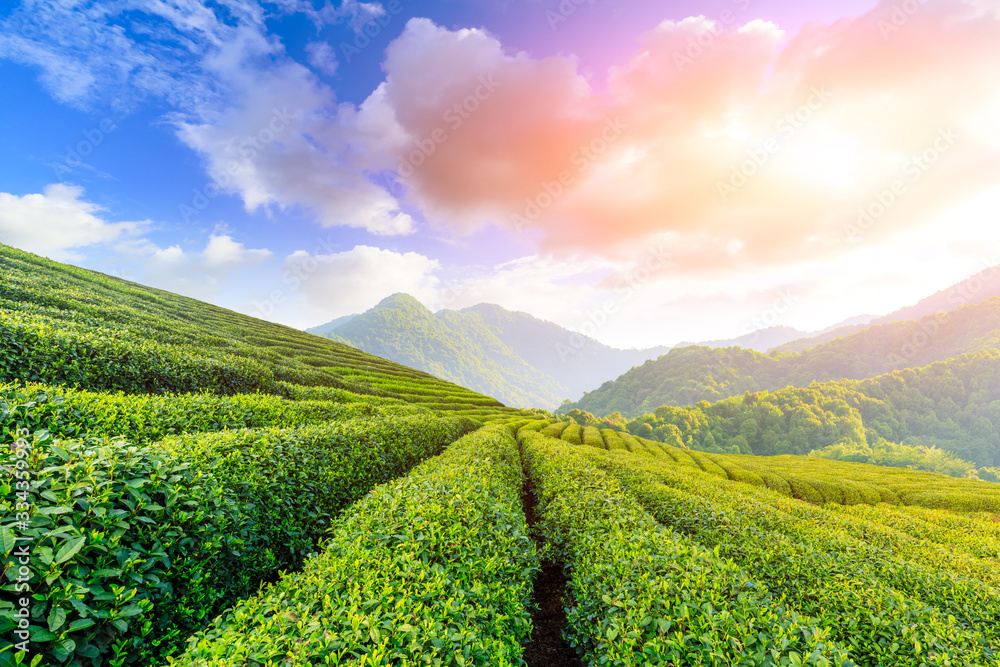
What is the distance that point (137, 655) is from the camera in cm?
360

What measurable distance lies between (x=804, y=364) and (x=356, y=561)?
23002 centimetres

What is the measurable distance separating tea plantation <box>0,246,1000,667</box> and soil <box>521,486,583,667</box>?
10.8 inches

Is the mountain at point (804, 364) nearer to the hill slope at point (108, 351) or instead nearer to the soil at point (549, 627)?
the hill slope at point (108, 351)

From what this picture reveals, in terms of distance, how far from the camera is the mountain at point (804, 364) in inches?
6284

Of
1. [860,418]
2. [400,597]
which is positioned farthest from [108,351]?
[860,418]

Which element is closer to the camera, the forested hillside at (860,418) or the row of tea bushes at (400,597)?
the row of tea bushes at (400,597)

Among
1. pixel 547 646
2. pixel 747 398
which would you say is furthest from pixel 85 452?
pixel 747 398

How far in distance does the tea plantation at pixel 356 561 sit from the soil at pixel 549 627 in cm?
28

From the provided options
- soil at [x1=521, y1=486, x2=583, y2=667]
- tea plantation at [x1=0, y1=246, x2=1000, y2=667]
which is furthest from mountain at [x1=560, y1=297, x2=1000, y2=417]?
tea plantation at [x1=0, y1=246, x2=1000, y2=667]

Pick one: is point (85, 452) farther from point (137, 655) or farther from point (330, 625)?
point (330, 625)

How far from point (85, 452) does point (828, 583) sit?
10.9 metres

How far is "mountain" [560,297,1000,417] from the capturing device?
159625 millimetres

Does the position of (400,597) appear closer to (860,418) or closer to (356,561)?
(356,561)

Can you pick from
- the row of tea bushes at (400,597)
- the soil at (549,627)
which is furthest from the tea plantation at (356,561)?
the soil at (549,627)
